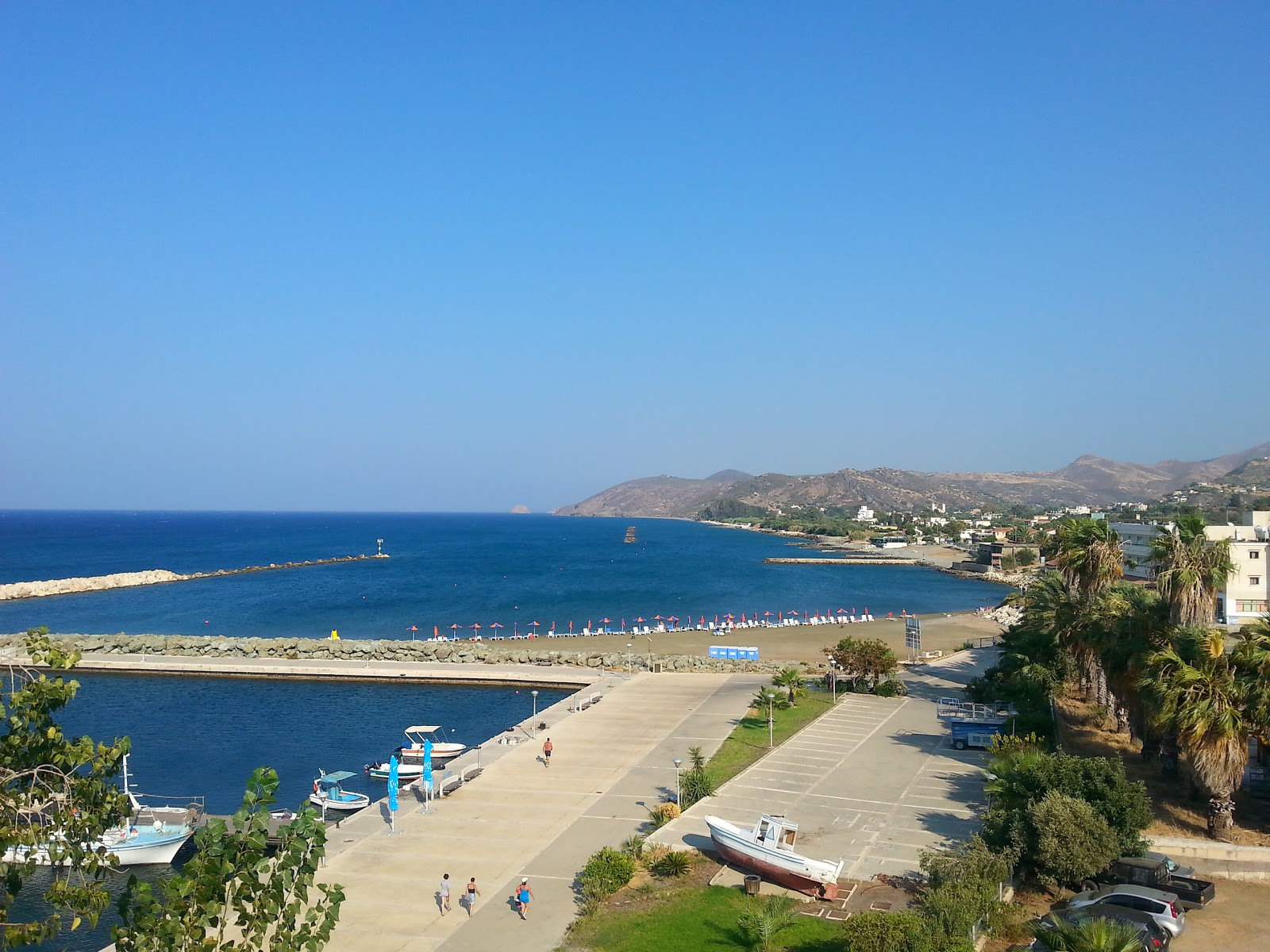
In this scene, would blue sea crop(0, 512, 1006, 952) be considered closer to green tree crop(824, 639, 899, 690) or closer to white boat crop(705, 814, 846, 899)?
white boat crop(705, 814, 846, 899)

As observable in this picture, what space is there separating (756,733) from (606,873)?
1518 centimetres

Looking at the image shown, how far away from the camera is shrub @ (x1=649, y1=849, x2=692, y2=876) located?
68.7ft

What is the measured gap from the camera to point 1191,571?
23.9m

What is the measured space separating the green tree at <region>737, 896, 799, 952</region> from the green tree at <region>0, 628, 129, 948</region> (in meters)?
12.4

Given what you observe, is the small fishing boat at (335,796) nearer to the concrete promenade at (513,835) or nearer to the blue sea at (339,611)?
the blue sea at (339,611)

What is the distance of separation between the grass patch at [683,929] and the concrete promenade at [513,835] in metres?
0.86

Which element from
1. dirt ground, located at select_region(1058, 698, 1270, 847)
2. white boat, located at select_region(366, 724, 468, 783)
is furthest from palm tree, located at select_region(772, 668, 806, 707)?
white boat, located at select_region(366, 724, 468, 783)

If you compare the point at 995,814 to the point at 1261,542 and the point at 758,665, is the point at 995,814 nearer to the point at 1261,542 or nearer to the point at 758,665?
the point at 758,665

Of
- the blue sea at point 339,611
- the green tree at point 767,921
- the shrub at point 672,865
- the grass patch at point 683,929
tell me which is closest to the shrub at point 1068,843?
the grass patch at point 683,929

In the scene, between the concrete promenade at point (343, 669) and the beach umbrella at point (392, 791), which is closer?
the beach umbrella at point (392, 791)

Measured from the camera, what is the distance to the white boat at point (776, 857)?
19422 millimetres

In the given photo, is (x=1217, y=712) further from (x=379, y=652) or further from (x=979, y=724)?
(x=379, y=652)

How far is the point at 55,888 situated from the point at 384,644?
55560 millimetres

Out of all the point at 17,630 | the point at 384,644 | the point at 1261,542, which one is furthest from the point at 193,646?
the point at 1261,542
